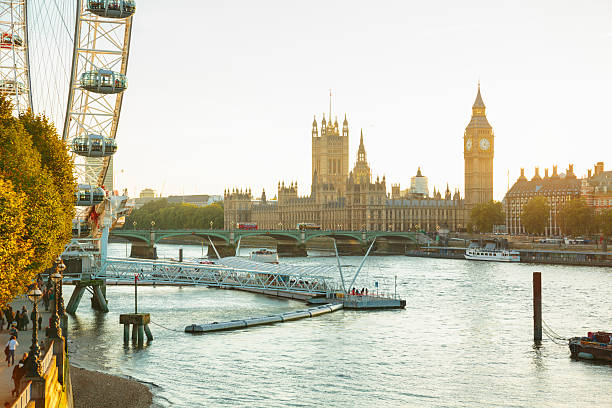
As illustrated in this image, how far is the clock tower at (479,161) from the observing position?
176875 millimetres

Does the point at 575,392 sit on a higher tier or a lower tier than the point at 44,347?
lower

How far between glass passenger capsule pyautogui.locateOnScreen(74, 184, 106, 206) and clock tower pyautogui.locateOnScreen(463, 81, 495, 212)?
141400 millimetres

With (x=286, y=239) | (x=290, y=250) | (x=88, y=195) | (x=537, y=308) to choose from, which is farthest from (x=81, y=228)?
(x=286, y=239)

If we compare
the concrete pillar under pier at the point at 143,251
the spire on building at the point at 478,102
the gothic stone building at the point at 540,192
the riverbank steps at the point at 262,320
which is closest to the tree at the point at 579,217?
the gothic stone building at the point at 540,192

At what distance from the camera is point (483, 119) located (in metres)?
180

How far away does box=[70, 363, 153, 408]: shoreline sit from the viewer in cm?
2592

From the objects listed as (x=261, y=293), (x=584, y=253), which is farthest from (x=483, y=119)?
(x=261, y=293)

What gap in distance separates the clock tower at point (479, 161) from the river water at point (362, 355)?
4727 inches

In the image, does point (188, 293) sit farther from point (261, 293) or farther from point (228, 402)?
point (228, 402)

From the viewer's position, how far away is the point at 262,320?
44.2m

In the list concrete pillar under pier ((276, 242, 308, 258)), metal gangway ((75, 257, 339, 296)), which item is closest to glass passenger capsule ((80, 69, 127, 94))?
metal gangway ((75, 257, 339, 296))

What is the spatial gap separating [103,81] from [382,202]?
12706 centimetres

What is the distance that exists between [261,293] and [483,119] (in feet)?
423

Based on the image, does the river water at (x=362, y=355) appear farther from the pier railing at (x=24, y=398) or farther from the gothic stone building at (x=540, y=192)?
the gothic stone building at (x=540, y=192)
